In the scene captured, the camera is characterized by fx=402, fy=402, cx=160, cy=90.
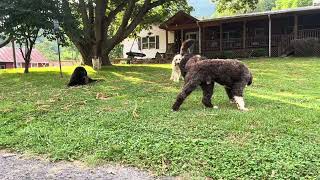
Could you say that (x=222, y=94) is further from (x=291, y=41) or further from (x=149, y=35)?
(x=149, y=35)

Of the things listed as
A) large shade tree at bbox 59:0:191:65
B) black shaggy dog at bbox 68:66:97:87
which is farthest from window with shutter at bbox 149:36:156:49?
black shaggy dog at bbox 68:66:97:87

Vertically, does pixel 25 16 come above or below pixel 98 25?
below

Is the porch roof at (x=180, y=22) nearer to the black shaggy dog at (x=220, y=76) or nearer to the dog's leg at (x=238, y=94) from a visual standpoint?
the black shaggy dog at (x=220, y=76)

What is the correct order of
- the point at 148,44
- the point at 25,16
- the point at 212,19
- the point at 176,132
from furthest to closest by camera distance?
the point at 148,44 → the point at 212,19 → the point at 25,16 → the point at 176,132

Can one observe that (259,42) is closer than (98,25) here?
No

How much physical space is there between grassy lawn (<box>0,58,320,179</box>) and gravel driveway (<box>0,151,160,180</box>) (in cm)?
20

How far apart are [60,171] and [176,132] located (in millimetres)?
1937

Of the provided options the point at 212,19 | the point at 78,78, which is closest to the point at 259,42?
the point at 212,19

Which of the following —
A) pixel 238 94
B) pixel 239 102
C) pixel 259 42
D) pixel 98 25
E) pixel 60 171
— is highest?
pixel 98 25

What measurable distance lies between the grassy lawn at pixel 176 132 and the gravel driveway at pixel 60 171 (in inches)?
7.9

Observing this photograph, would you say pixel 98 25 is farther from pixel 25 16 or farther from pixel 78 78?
pixel 78 78

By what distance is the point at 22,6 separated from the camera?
14.9 meters

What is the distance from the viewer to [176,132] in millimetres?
6109

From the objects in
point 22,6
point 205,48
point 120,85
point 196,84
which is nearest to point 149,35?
point 205,48
